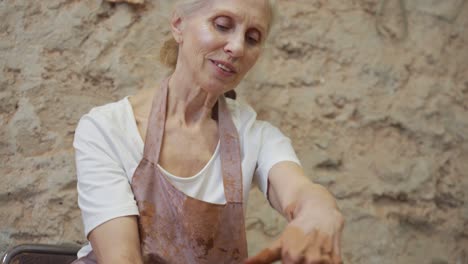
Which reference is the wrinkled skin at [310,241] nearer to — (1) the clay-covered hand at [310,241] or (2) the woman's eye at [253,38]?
(1) the clay-covered hand at [310,241]

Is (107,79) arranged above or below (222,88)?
below

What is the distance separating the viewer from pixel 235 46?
3.90 ft

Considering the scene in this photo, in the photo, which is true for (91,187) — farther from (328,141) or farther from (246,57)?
(328,141)

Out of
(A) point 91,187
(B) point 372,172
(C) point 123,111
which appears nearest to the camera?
(A) point 91,187

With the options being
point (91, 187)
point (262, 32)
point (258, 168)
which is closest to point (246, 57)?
point (262, 32)

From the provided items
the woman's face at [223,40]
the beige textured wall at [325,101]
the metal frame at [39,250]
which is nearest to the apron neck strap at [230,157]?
the woman's face at [223,40]

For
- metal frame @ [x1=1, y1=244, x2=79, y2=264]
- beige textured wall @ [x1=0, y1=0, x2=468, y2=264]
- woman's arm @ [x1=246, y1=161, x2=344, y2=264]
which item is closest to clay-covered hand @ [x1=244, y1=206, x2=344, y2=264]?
woman's arm @ [x1=246, y1=161, x2=344, y2=264]

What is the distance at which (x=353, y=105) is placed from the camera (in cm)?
200

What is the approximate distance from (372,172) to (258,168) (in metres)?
0.80

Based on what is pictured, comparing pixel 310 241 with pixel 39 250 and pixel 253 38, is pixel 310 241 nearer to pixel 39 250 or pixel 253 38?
pixel 253 38

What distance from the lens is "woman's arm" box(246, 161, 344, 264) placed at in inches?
35.4

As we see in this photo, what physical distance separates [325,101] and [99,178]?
1.04 meters

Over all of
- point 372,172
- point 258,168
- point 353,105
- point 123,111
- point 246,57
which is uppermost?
point 246,57

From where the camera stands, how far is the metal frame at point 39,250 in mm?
1332
